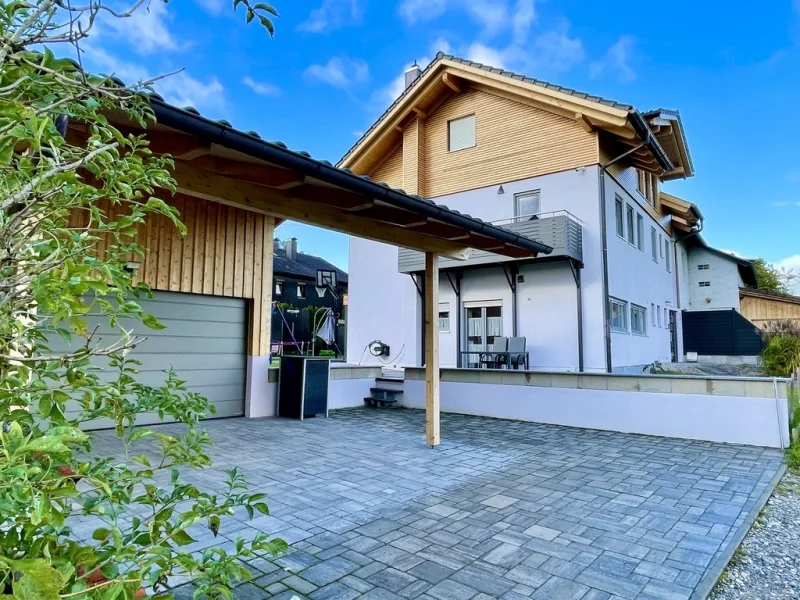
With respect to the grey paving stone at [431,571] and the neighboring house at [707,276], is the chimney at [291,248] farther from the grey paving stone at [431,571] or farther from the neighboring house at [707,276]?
the grey paving stone at [431,571]

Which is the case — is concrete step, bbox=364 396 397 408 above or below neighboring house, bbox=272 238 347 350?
below

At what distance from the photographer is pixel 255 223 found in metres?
8.70

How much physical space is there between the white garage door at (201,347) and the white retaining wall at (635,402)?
12.3 feet

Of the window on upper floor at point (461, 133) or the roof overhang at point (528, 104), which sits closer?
the roof overhang at point (528, 104)

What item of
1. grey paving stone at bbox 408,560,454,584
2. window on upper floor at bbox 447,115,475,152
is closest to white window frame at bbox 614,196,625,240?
window on upper floor at bbox 447,115,475,152

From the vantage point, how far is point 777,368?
10117 mm

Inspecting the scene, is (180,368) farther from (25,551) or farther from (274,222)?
(25,551)

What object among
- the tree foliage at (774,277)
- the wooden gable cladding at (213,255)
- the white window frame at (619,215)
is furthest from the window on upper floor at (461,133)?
the tree foliage at (774,277)

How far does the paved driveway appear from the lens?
269 centimetres

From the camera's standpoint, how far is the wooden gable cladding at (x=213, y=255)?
7312mm

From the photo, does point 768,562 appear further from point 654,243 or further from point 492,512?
point 654,243

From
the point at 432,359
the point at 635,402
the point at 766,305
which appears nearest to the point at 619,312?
the point at 635,402

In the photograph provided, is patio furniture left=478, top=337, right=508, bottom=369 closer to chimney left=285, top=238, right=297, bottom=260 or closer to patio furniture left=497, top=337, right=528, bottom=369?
patio furniture left=497, top=337, right=528, bottom=369

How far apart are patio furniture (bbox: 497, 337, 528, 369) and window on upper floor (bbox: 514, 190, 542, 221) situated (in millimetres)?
3051
